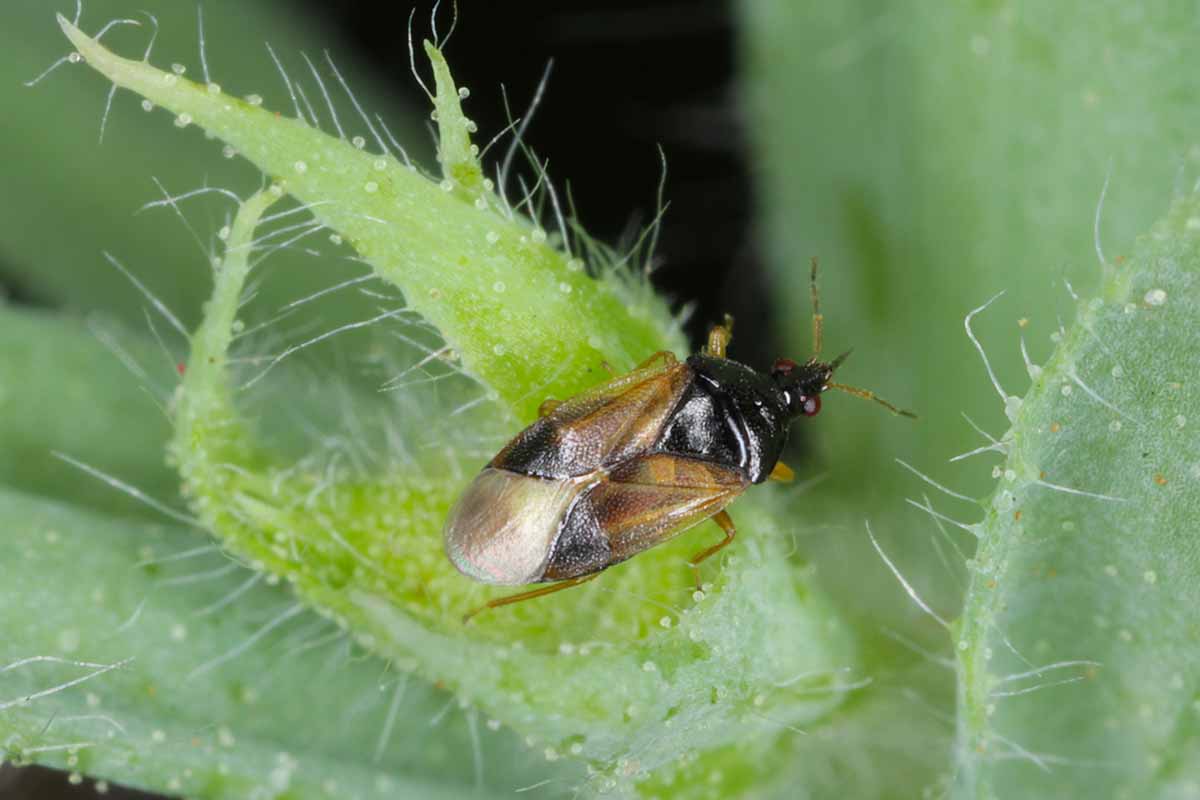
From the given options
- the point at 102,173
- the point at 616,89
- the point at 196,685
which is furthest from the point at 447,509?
the point at 616,89

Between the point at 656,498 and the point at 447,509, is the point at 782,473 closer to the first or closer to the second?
the point at 656,498

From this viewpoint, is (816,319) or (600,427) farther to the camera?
(816,319)

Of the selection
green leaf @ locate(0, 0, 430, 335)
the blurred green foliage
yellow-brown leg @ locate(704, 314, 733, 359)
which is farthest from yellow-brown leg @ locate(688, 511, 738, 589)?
green leaf @ locate(0, 0, 430, 335)

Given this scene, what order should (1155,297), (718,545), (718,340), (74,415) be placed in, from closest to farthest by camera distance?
(1155,297) → (718,545) → (74,415) → (718,340)

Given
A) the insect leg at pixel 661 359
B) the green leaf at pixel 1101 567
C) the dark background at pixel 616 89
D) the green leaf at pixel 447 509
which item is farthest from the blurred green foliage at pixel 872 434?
the dark background at pixel 616 89

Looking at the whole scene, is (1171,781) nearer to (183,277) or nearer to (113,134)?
(183,277)

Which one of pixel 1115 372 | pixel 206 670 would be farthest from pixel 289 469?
pixel 1115 372

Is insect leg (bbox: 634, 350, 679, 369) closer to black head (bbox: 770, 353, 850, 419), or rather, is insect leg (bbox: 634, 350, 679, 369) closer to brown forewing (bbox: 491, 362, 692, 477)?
brown forewing (bbox: 491, 362, 692, 477)
